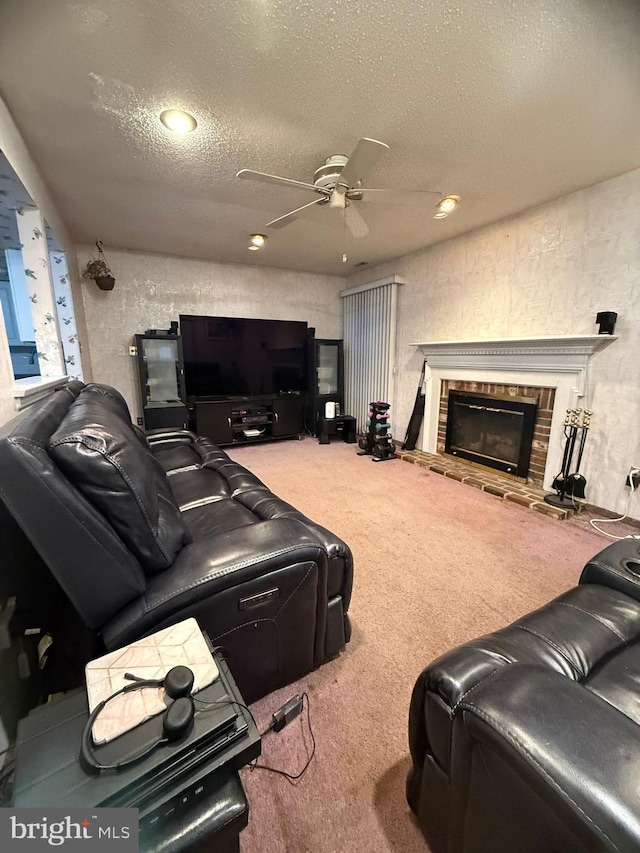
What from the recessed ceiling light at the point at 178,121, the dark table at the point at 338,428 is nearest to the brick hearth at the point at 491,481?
the dark table at the point at 338,428

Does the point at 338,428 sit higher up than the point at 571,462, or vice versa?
the point at 571,462

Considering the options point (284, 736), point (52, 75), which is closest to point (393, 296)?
point (52, 75)

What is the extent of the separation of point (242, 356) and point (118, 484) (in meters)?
3.76

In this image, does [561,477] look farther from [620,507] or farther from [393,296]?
[393,296]

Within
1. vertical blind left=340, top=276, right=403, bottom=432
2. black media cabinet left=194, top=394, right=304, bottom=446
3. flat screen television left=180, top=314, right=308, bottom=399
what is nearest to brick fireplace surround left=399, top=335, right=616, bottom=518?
vertical blind left=340, top=276, right=403, bottom=432

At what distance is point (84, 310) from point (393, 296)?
3623mm

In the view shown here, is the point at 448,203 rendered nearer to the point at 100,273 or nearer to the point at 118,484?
the point at 118,484

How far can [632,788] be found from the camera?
47 centimetres

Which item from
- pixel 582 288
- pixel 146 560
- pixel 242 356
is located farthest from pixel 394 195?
pixel 242 356

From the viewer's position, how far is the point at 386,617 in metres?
1.63

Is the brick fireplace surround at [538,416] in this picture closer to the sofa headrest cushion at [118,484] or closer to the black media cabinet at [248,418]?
the black media cabinet at [248,418]

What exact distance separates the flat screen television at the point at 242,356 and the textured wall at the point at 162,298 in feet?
1.14

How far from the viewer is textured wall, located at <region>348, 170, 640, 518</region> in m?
2.40

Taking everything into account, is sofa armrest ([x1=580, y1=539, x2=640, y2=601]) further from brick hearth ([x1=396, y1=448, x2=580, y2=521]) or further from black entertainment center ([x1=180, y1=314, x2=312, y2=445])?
black entertainment center ([x1=180, y1=314, x2=312, y2=445])
